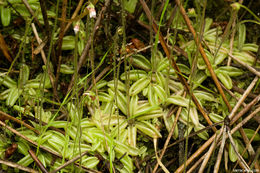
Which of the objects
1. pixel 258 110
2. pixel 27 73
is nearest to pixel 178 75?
pixel 258 110

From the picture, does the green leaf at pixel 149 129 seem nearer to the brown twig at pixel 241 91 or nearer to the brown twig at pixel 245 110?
the brown twig at pixel 245 110

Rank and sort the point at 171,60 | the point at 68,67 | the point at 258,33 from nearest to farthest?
the point at 171,60 < the point at 68,67 < the point at 258,33

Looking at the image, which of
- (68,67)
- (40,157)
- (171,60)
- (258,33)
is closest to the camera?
(40,157)

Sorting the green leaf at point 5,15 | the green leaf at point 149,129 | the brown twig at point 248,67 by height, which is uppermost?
the green leaf at point 5,15

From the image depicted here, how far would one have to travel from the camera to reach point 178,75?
288 cm

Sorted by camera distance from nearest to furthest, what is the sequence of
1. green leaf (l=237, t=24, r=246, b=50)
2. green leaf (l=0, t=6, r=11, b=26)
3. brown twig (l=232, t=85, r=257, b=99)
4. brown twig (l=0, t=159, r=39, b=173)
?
brown twig (l=0, t=159, r=39, b=173), brown twig (l=232, t=85, r=257, b=99), green leaf (l=0, t=6, r=11, b=26), green leaf (l=237, t=24, r=246, b=50)

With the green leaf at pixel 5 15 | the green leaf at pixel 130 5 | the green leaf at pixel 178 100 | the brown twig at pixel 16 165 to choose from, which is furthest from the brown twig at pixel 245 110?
the green leaf at pixel 5 15

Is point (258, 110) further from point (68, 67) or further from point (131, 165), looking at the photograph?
point (68, 67)

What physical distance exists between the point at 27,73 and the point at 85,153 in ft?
3.75

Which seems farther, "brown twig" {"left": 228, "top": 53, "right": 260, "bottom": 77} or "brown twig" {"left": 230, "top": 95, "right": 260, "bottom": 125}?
"brown twig" {"left": 228, "top": 53, "right": 260, "bottom": 77}

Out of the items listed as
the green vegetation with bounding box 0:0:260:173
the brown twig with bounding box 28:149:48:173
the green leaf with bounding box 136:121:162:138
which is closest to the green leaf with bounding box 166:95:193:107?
the green vegetation with bounding box 0:0:260:173

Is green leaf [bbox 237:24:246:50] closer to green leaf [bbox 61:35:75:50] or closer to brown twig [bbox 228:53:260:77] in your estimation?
brown twig [bbox 228:53:260:77]

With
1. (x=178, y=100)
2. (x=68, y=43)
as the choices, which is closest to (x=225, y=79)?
(x=178, y=100)

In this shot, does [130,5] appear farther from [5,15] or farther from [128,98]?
[5,15]
